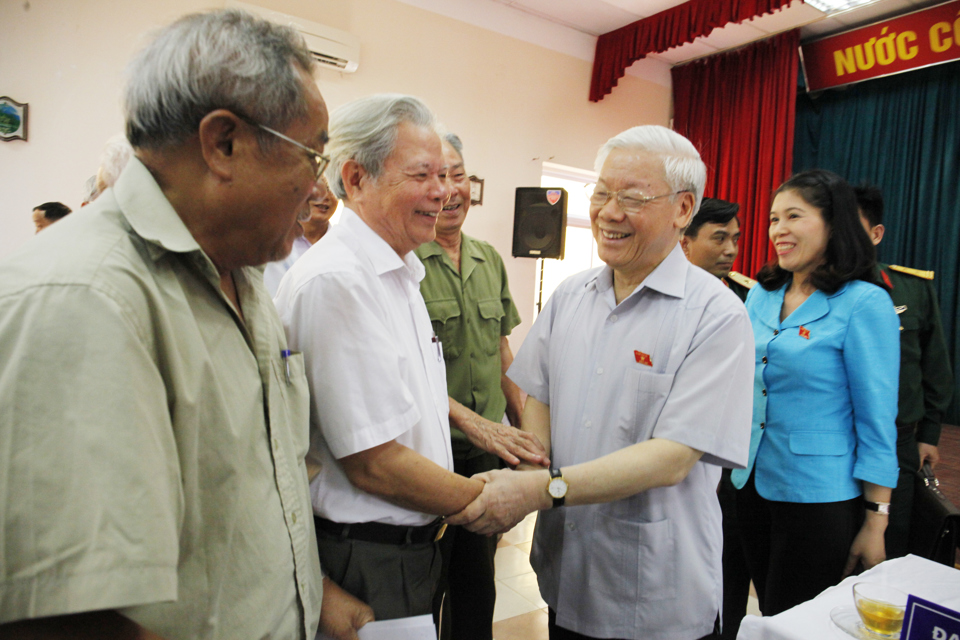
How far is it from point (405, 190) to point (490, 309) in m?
1.09

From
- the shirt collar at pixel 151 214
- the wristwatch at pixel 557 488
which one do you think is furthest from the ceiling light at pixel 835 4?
the shirt collar at pixel 151 214

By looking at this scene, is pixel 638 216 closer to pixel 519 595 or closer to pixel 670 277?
pixel 670 277

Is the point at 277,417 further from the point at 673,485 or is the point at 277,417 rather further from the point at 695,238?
the point at 695,238

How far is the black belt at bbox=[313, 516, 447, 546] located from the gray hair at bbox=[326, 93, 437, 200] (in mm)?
736

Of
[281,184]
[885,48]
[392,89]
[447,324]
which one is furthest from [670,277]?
[885,48]

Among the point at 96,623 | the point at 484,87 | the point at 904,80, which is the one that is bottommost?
the point at 96,623

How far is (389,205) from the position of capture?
4.19 feet

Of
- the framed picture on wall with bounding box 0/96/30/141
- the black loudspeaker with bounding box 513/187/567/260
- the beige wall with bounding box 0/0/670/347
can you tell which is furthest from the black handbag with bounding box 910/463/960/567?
the framed picture on wall with bounding box 0/96/30/141

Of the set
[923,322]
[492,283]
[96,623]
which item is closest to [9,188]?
[492,283]

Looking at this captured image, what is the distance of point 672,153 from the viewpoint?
1.35m

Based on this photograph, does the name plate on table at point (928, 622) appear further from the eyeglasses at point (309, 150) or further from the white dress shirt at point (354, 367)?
the eyeglasses at point (309, 150)

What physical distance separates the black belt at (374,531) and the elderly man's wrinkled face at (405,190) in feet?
1.99

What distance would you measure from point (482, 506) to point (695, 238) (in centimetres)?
214

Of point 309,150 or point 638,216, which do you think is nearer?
point 309,150
